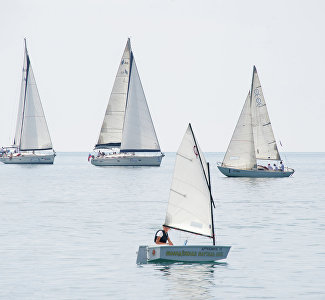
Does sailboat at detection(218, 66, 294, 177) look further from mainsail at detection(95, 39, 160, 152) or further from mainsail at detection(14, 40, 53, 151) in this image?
mainsail at detection(14, 40, 53, 151)

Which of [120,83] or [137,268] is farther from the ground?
[120,83]

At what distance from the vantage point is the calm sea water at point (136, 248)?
32156mm

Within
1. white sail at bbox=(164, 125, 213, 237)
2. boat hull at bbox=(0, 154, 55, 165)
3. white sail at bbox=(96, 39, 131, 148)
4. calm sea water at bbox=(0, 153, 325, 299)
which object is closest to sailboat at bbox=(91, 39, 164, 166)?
white sail at bbox=(96, 39, 131, 148)

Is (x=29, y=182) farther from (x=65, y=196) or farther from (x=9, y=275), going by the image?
(x=9, y=275)

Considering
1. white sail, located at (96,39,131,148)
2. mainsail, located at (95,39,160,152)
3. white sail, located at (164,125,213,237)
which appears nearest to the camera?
white sail, located at (164,125,213,237)

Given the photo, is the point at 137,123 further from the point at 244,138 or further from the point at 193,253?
the point at 193,253

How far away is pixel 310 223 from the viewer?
2248 inches

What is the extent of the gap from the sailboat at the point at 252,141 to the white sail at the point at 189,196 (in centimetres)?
6040

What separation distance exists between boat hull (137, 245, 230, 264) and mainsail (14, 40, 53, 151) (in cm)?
11335

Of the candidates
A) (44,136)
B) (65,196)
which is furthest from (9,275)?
(44,136)

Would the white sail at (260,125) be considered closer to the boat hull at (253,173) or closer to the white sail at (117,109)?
the boat hull at (253,173)

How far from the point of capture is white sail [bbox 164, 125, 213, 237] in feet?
125

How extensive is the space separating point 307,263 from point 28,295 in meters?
14.5

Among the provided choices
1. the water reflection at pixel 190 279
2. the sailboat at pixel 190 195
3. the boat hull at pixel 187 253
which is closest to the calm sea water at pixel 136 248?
the water reflection at pixel 190 279
